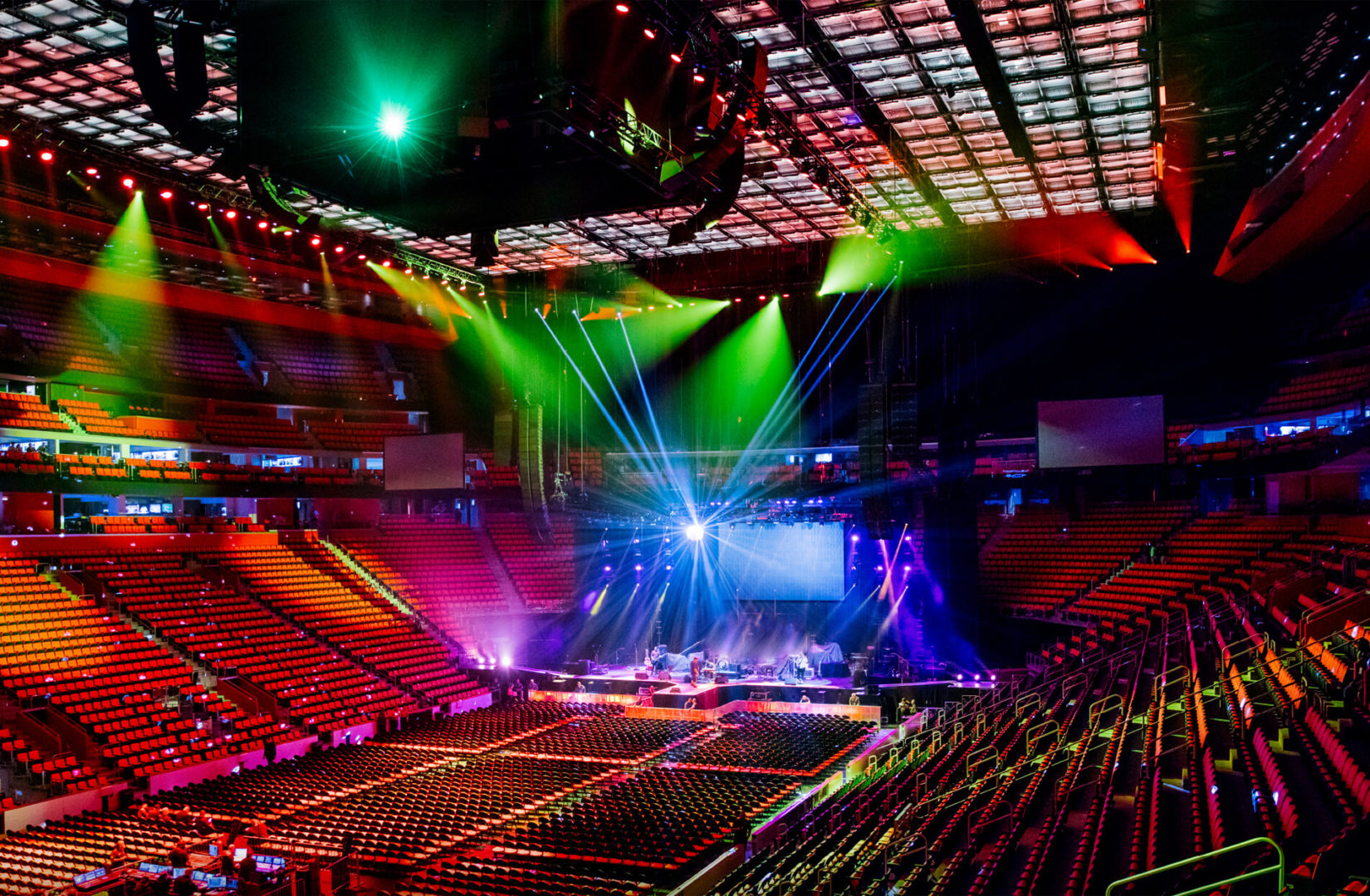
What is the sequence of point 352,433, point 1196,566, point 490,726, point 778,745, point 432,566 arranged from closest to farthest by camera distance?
1. point 778,745
2. point 490,726
3. point 1196,566
4. point 432,566
5. point 352,433

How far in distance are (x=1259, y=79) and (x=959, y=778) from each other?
1001 centimetres

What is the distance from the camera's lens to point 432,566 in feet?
87.9

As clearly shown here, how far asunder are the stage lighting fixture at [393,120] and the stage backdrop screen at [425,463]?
1787cm

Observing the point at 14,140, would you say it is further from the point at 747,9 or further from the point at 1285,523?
the point at 1285,523

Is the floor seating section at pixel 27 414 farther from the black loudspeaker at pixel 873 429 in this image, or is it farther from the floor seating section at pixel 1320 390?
the floor seating section at pixel 1320 390

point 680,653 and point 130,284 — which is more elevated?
point 130,284

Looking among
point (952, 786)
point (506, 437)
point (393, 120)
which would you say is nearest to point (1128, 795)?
point (952, 786)

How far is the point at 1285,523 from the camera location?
20.9 metres

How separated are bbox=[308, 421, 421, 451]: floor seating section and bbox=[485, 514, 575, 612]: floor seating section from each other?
3700 millimetres

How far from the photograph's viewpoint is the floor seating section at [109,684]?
15.5m

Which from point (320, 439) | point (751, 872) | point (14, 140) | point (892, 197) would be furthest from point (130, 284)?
point (751, 872)

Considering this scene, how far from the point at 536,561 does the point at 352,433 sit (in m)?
6.16

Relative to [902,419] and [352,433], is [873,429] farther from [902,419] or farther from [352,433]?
[352,433]

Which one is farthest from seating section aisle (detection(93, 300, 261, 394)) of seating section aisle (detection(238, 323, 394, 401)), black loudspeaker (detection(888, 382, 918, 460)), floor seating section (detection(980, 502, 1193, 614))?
floor seating section (detection(980, 502, 1193, 614))
